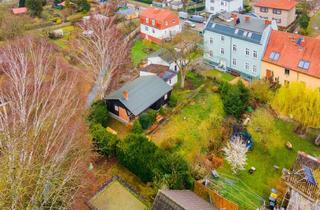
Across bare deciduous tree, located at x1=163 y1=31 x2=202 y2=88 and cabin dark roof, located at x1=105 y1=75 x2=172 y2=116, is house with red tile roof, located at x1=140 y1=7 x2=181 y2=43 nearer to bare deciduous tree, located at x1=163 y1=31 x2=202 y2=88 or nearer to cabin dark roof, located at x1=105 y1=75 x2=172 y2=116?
bare deciduous tree, located at x1=163 y1=31 x2=202 y2=88

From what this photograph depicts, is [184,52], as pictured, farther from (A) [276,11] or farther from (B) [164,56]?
(A) [276,11]

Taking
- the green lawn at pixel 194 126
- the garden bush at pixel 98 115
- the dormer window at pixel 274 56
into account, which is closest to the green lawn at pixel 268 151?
the green lawn at pixel 194 126

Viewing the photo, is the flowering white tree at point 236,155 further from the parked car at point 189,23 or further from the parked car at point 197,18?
the parked car at point 197,18

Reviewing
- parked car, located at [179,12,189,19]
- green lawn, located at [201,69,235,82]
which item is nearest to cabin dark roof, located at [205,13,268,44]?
green lawn, located at [201,69,235,82]

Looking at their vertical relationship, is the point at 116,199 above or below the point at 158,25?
below

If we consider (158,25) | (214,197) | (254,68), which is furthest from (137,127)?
(158,25)

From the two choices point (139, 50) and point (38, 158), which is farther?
point (139, 50)
